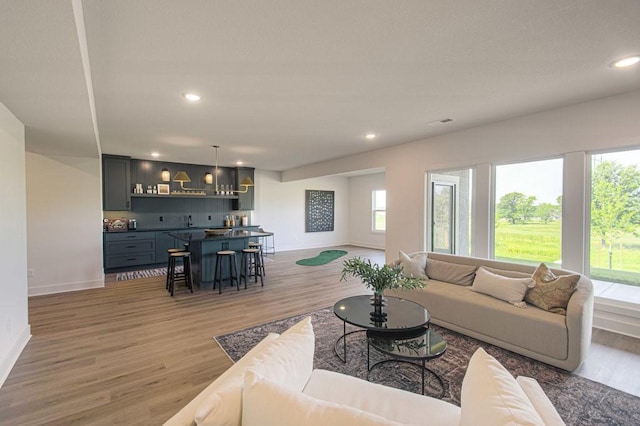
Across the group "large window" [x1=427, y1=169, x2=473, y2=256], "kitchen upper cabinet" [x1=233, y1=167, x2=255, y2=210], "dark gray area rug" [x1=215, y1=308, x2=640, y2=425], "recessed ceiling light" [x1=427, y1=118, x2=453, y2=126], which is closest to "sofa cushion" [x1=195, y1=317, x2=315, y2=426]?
"dark gray area rug" [x1=215, y1=308, x2=640, y2=425]

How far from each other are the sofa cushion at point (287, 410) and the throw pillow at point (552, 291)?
2740mm

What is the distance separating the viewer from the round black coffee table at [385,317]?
236 cm

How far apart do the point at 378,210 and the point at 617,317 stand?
22.8 ft

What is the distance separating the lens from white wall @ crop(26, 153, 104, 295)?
4629mm

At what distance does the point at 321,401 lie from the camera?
90cm

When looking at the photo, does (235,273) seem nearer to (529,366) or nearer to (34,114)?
(34,114)

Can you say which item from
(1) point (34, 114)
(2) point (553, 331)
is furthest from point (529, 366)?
(1) point (34, 114)

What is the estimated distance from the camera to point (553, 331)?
98.7 inches

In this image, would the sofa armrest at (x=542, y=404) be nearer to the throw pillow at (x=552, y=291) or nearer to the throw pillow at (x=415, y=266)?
the throw pillow at (x=552, y=291)

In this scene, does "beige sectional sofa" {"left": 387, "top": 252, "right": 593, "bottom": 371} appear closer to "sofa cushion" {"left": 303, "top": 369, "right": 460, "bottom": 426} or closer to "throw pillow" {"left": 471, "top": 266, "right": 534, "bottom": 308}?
"throw pillow" {"left": 471, "top": 266, "right": 534, "bottom": 308}

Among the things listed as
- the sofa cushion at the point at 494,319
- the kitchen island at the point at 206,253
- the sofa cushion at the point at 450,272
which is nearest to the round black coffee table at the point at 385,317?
the sofa cushion at the point at 494,319

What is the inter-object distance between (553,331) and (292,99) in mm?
3298

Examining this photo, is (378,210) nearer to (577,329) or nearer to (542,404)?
(577,329)

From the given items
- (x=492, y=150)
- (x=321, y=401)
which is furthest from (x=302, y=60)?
(x=492, y=150)
